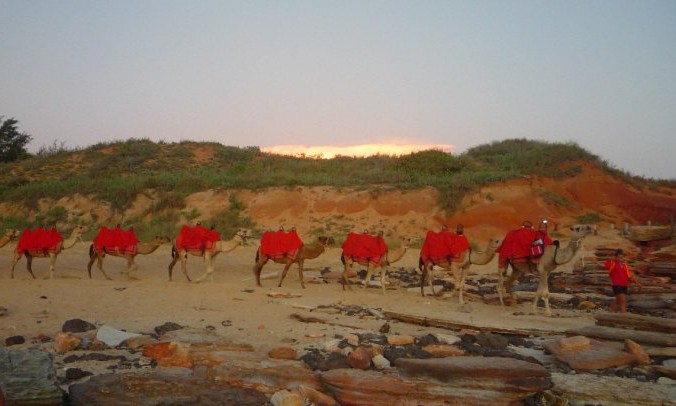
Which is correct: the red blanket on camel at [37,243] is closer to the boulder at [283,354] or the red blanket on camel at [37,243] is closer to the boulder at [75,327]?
the boulder at [75,327]

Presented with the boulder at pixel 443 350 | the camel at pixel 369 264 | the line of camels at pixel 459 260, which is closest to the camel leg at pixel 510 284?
the line of camels at pixel 459 260

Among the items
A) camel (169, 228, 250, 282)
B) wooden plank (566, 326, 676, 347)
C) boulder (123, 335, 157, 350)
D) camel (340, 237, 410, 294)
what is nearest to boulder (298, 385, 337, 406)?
boulder (123, 335, 157, 350)

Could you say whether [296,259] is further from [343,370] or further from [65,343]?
[343,370]

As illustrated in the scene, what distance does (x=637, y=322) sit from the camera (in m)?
10.7

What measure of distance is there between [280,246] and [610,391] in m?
10.9

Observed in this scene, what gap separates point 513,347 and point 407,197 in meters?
24.1

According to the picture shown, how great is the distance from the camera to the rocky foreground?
6887mm

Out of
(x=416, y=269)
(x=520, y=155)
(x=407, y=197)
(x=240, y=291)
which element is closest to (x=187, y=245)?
(x=240, y=291)

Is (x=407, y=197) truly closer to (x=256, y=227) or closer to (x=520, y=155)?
(x=256, y=227)

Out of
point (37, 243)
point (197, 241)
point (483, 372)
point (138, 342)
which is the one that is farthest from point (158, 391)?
point (37, 243)

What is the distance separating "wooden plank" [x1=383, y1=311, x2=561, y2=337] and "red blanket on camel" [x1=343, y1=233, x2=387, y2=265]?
15.3 ft

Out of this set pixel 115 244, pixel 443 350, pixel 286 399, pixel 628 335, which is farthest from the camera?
pixel 115 244

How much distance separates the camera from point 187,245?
1794cm

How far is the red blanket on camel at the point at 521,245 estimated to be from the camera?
1451 centimetres
